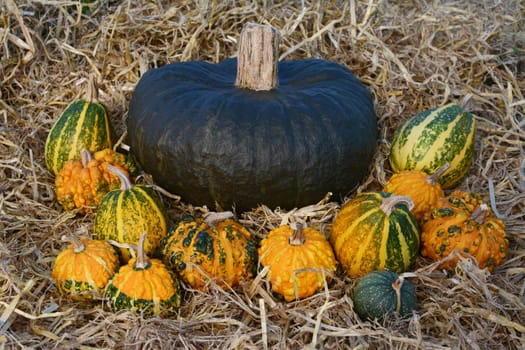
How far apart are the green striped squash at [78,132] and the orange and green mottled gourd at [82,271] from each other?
41.9 inches

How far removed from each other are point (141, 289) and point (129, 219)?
1.75ft

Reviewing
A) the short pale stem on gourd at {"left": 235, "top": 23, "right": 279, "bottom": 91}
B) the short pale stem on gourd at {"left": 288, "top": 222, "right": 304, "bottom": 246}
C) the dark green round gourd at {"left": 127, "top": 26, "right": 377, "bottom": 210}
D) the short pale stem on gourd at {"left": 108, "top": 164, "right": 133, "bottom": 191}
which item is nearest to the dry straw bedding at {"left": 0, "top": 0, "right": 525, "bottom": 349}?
the dark green round gourd at {"left": 127, "top": 26, "right": 377, "bottom": 210}

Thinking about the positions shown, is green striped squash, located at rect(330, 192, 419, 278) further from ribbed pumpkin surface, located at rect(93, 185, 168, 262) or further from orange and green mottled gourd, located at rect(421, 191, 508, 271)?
ribbed pumpkin surface, located at rect(93, 185, 168, 262)

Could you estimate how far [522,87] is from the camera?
5055 millimetres

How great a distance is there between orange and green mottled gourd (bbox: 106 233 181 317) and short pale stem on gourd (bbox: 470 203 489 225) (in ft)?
5.97

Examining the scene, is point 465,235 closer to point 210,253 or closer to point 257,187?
point 257,187

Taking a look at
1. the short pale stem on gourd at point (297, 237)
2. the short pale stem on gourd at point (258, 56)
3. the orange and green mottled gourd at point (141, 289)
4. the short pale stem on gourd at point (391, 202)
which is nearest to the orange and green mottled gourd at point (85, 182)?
the orange and green mottled gourd at point (141, 289)

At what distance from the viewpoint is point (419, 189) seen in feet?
12.0

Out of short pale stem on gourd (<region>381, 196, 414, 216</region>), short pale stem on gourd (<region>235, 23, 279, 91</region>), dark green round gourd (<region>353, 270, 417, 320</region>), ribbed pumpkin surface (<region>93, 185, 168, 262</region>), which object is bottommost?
dark green round gourd (<region>353, 270, 417, 320</region>)

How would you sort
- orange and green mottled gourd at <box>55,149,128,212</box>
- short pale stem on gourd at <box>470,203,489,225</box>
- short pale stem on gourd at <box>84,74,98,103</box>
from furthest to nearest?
short pale stem on gourd at <box>84,74,98,103</box>
orange and green mottled gourd at <box>55,149,128,212</box>
short pale stem on gourd at <box>470,203,489,225</box>

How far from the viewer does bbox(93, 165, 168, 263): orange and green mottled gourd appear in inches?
131

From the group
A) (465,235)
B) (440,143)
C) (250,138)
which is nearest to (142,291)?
(250,138)

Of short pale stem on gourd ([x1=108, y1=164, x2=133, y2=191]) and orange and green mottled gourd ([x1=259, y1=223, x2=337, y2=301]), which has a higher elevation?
short pale stem on gourd ([x1=108, y1=164, x2=133, y2=191])

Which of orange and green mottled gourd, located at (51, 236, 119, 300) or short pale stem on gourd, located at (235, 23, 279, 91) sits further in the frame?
short pale stem on gourd, located at (235, 23, 279, 91)
